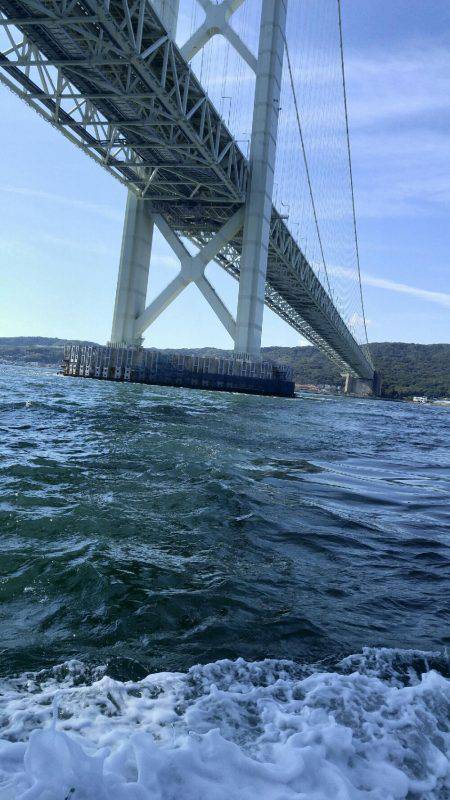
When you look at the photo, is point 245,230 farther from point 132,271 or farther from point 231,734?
point 231,734

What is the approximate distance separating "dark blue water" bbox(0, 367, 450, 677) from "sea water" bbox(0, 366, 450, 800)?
0.04ft

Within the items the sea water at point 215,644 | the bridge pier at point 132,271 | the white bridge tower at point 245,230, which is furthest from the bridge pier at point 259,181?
the sea water at point 215,644

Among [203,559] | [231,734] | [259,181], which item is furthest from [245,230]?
[231,734]

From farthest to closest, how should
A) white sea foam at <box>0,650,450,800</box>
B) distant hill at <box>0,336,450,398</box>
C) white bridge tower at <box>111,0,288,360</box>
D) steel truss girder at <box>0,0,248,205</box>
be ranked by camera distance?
distant hill at <box>0,336,450,398</box> < white bridge tower at <box>111,0,288,360</box> < steel truss girder at <box>0,0,248,205</box> < white sea foam at <box>0,650,450,800</box>

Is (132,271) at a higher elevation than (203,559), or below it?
higher

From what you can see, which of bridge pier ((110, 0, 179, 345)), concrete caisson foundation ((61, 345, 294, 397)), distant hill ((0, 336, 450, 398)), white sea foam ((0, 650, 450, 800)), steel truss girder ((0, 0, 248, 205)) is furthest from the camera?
distant hill ((0, 336, 450, 398))

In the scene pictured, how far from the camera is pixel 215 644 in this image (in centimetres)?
186

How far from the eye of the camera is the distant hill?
77875 millimetres

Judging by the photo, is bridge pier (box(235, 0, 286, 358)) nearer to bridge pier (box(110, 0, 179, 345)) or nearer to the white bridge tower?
the white bridge tower

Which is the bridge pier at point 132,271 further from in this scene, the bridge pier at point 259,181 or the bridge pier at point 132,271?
the bridge pier at point 259,181

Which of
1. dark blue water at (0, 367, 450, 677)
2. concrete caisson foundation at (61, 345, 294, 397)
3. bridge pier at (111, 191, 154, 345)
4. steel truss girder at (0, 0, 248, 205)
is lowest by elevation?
dark blue water at (0, 367, 450, 677)

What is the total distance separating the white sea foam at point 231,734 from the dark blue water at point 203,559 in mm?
119

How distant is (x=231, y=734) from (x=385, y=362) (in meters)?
111

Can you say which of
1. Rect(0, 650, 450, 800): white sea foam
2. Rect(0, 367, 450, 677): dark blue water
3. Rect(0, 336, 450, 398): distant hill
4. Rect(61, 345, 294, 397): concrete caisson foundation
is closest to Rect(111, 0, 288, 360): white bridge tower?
Rect(61, 345, 294, 397): concrete caisson foundation
